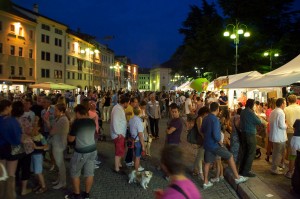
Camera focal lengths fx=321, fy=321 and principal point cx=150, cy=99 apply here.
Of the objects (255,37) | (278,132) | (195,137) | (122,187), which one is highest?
(255,37)

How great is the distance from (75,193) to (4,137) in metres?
1.69

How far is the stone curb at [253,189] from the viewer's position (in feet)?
20.6

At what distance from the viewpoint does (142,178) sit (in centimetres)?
694

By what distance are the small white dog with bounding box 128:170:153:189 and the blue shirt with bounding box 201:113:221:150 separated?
1.41 m

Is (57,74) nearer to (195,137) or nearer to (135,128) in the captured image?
(135,128)

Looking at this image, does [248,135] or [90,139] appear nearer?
[90,139]

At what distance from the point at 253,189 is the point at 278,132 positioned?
6.44 feet

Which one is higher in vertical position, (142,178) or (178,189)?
(178,189)

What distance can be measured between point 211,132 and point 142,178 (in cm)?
179

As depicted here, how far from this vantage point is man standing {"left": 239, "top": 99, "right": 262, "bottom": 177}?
754 centimetres

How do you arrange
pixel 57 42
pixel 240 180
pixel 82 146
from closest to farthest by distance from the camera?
pixel 82 146 < pixel 240 180 < pixel 57 42

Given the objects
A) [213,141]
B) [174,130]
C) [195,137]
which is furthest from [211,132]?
[174,130]

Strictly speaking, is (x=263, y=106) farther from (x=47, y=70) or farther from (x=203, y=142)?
(x=47, y=70)

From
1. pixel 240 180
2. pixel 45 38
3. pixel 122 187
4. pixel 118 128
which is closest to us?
pixel 122 187
